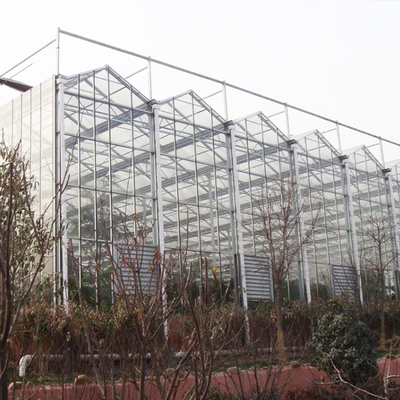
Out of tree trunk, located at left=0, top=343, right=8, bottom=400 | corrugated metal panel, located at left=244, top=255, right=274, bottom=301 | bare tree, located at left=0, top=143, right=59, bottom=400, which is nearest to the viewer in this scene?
bare tree, located at left=0, top=143, right=59, bottom=400

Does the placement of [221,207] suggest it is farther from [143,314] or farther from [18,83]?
[143,314]

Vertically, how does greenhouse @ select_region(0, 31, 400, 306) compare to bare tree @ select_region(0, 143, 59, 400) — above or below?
above

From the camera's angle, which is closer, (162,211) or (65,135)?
(65,135)

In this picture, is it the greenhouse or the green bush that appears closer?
the green bush

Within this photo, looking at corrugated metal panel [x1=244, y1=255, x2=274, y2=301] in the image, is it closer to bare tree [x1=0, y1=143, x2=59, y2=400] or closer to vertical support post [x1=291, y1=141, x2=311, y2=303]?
vertical support post [x1=291, y1=141, x2=311, y2=303]

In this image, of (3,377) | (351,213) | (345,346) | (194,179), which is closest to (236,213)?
(194,179)

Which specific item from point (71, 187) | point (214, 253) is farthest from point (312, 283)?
point (71, 187)

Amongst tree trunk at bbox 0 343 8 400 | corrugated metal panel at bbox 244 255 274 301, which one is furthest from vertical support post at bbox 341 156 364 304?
tree trunk at bbox 0 343 8 400

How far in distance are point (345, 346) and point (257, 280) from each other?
11073 mm

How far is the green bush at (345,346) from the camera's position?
41.4 feet

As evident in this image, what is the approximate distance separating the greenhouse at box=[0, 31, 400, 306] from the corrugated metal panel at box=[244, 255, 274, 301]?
0.15 feet

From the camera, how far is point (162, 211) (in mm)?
21172

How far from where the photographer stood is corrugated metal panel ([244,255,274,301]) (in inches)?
927

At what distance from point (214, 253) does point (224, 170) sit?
323cm
